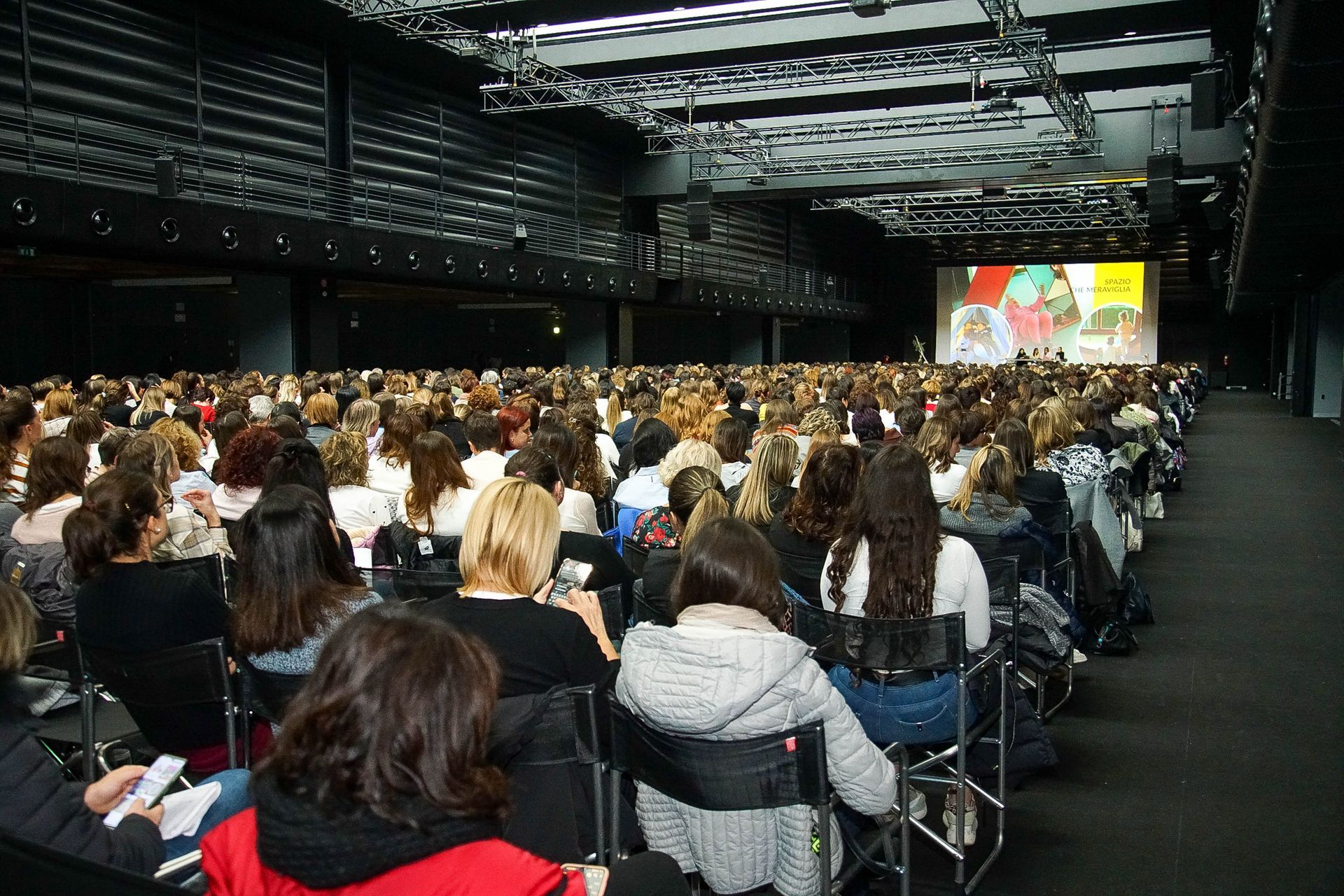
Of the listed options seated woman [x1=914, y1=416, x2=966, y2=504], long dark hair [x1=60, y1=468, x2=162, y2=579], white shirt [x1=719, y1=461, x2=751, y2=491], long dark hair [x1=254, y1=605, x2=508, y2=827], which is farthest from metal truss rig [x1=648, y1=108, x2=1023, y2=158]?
long dark hair [x1=254, y1=605, x2=508, y2=827]

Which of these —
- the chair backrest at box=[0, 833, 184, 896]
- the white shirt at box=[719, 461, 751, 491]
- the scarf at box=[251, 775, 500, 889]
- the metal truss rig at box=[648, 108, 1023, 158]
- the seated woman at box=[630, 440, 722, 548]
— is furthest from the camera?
the metal truss rig at box=[648, 108, 1023, 158]

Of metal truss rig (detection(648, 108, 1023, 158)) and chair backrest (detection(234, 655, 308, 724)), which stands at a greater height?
metal truss rig (detection(648, 108, 1023, 158))

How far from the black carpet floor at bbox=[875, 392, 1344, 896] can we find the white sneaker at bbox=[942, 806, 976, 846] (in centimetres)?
12

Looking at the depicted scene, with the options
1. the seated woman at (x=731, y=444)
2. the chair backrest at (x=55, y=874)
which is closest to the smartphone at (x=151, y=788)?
the chair backrest at (x=55, y=874)

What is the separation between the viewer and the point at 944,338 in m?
41.5

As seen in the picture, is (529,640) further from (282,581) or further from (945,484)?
(945,484)

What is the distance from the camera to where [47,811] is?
6.81ft

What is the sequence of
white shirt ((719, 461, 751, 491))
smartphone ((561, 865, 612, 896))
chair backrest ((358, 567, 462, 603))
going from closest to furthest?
smartphone ((561, 865, 612, 896)), chair backrest ((358, 567, 462, 603)), white shirt ((719, 461, 751, 491))

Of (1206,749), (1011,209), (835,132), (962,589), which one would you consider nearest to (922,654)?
(962,589)

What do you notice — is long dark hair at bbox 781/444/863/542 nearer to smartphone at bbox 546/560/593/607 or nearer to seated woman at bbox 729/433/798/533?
seated woman at bbox 729/433/798/533

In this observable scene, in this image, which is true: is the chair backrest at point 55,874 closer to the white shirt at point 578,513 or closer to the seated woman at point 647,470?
the white shirt at point 578,513

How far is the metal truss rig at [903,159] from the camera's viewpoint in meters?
23.6

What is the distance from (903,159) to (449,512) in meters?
21.8

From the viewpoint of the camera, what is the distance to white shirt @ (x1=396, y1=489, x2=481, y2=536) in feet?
17.3
